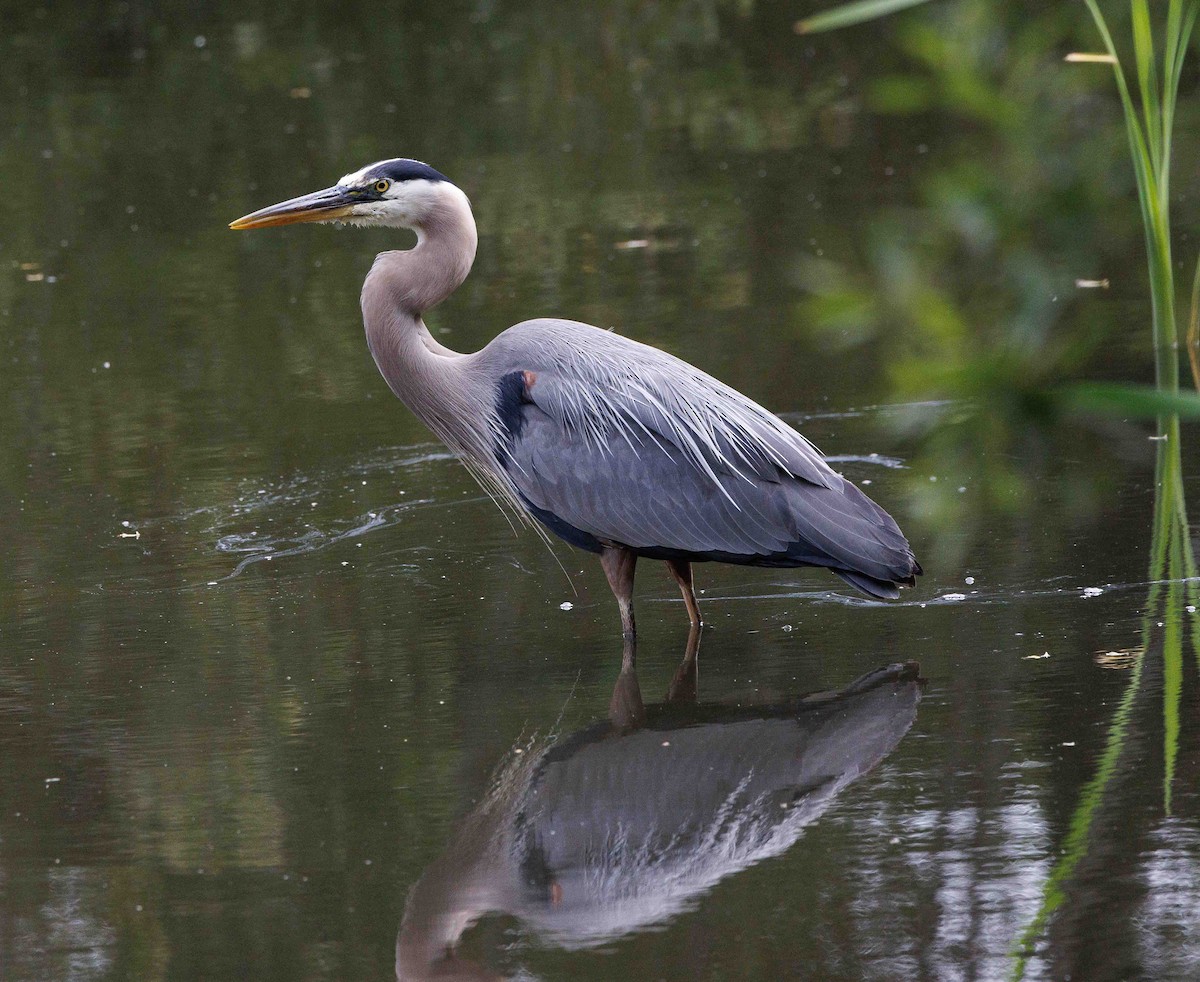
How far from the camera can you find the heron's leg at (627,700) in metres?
5.00

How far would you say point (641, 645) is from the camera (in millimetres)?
5578

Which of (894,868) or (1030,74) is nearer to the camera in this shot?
(1030,74)

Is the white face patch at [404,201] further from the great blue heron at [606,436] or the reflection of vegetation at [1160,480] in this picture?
the reflection of vegetation at [1160,480]

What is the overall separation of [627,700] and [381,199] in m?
2.09

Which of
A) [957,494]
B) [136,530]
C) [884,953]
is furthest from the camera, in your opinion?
[136,530]

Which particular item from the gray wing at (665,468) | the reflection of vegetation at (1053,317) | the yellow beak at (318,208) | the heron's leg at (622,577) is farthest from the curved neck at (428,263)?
the reflection of vegetation at (1053,317)

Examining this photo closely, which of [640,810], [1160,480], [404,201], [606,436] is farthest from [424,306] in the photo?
[1160,480]

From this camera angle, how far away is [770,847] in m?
4.12

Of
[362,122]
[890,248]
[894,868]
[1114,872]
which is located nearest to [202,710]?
[894,868]

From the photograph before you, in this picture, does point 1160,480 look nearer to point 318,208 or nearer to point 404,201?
point 404,201

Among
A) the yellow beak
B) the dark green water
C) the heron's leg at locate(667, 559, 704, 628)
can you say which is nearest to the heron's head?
the yellow beak

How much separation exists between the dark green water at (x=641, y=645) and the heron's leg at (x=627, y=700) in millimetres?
43

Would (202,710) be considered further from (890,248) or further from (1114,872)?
(890,248)

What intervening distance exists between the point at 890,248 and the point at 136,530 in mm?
6311
